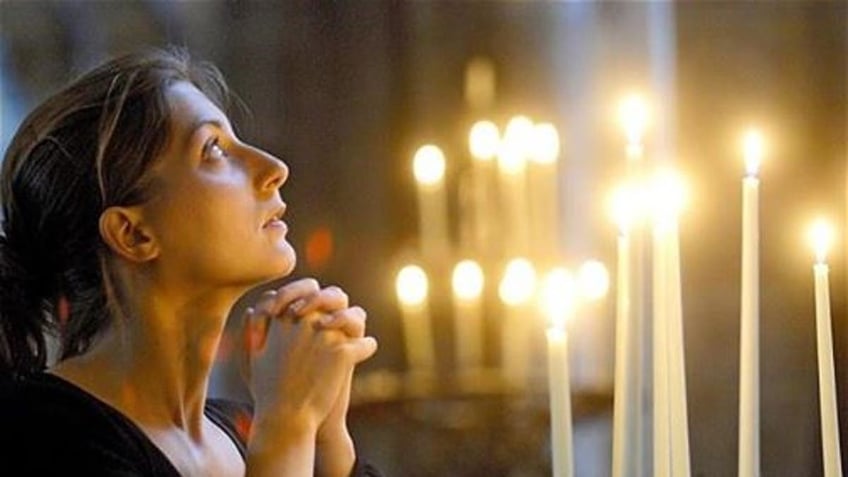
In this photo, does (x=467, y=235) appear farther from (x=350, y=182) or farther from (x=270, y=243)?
(x=270, y=243)

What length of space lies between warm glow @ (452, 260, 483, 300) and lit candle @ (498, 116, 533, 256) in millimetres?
40

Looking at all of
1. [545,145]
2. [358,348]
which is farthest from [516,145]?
[358,348]

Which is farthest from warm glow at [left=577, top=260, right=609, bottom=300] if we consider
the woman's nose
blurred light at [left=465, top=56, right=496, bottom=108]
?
the woman's nose

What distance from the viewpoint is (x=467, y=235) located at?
1.66 meters

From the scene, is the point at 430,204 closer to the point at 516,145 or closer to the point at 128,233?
the point at 516,145

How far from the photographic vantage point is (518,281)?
156 cm

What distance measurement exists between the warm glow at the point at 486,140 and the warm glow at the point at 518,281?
0.13m

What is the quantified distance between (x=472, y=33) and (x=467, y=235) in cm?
22

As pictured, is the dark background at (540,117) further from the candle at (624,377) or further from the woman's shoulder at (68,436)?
A: the woman's shoulder at (68,436)

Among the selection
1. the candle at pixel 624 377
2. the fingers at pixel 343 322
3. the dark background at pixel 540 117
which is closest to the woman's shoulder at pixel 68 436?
the fingers at pixel 343 322

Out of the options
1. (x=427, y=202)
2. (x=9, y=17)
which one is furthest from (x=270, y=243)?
(x=427, y=202)

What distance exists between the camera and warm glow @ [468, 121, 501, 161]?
1620 mm

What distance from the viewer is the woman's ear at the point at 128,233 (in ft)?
2.53

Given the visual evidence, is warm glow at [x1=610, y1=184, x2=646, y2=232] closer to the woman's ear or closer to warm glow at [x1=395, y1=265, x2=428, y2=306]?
the woman's ear
